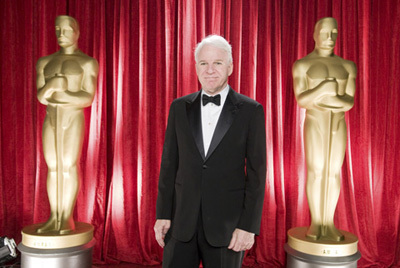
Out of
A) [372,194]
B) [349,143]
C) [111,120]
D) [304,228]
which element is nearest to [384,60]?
[349,143]

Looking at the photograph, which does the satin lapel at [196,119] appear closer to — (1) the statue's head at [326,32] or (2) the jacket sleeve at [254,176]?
(2) the jacket sleeve at [254,176]

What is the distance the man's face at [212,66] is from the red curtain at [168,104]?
1.79m

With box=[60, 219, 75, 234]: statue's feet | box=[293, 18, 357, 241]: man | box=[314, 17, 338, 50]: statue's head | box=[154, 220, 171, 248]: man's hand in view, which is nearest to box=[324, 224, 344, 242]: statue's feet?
box=[293, 18, 357, 241]: man

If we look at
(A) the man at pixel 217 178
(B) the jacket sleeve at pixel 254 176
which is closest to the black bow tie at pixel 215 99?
(A) the man at pixel 217 178

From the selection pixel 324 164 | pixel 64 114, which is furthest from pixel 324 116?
pixel 64 114

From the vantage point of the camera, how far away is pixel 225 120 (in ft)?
5.20

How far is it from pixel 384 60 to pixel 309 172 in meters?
1.29

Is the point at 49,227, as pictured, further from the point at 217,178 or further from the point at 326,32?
the point at 326,32

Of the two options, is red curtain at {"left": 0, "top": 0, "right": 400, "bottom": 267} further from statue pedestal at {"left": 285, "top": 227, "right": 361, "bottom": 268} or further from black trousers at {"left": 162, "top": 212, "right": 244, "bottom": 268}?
black trousers at {"left": 162, "top": 212, "right": 244, "bottom": 268}

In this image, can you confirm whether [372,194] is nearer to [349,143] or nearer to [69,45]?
[349,143]

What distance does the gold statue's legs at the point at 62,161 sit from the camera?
2.82 meters

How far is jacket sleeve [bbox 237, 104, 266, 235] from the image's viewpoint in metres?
1.56

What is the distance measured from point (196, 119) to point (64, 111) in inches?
59.7

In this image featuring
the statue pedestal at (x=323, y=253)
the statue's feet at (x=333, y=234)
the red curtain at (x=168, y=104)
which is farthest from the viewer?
the red curtain at (x=168, y=104)
